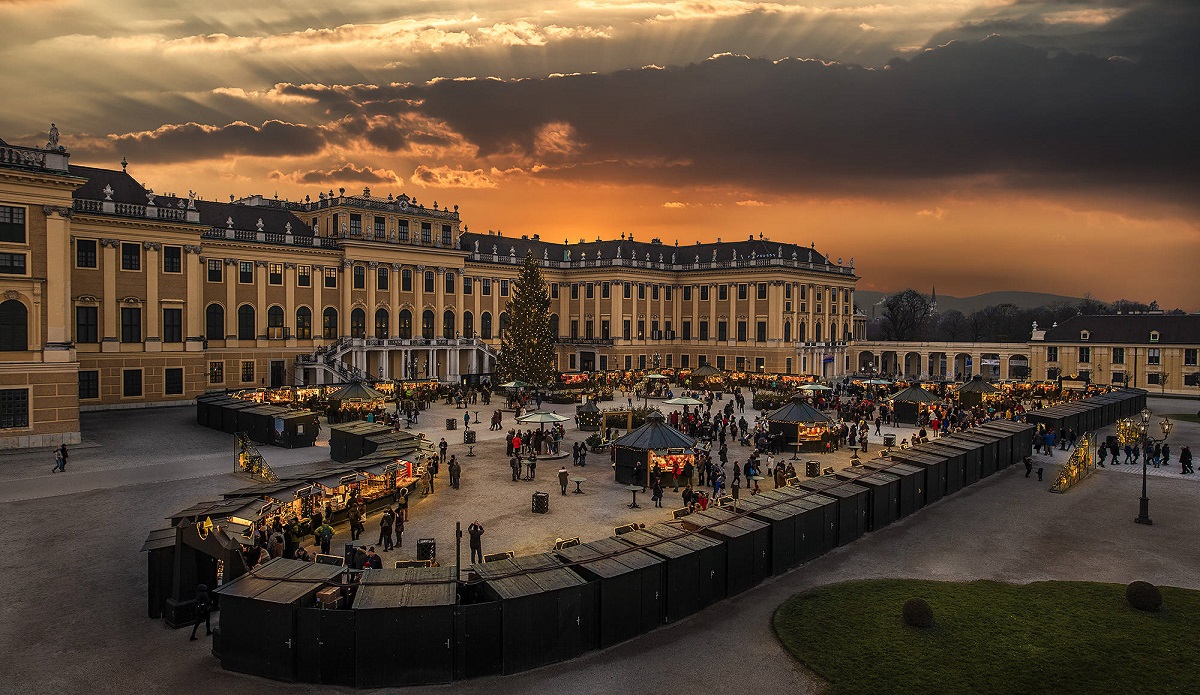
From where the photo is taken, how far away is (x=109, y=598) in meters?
17.8

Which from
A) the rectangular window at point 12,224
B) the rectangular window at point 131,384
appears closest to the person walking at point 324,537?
the rectangular window at point 12,224

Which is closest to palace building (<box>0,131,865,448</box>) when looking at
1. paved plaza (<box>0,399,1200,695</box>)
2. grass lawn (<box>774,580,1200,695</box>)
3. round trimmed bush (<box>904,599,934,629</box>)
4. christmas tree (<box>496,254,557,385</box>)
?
christmas tree (<box>496,254,557,385</box>)

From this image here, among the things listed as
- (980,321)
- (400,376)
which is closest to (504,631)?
(400,376)

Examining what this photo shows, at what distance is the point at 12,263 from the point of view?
37.2 m

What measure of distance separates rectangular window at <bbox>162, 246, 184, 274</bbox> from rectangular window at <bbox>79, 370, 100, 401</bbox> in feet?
31.6

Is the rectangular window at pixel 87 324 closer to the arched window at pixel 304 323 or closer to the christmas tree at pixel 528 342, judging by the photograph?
the arched window at pixel 304 323

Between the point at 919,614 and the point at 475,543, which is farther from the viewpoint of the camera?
the point at 475,543

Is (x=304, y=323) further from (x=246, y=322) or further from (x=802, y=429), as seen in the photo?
(x=802, y=429)

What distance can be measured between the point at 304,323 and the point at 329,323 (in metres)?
2.59

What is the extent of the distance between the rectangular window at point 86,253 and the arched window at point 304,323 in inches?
747

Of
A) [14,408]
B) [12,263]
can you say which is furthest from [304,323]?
[14,408]

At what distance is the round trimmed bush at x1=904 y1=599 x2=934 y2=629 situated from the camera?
53.4ft

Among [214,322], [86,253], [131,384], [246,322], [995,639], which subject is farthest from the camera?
[246,322]

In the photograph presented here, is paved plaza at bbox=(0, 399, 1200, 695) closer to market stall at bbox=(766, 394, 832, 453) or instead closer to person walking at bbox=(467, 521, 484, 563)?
person walking at bbox=(467, 521, 484, 563)
